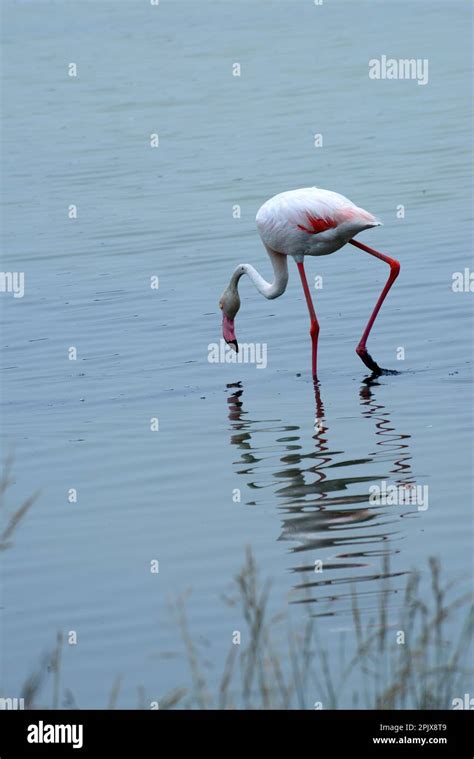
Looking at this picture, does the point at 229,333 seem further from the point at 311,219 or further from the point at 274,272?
the point at 311,219

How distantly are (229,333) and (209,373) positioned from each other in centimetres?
53

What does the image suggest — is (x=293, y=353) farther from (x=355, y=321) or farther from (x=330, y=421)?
(x=330, y=421)

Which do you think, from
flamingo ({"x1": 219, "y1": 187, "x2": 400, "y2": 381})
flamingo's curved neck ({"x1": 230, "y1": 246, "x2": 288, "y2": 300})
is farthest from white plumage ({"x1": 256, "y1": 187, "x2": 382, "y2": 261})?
flamingo's curved neck ({"x1": 230, "y1": 246, "x2": 288, "y2": 300})

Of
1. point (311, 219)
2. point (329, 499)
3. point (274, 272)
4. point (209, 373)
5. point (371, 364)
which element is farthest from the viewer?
point (274, 272)

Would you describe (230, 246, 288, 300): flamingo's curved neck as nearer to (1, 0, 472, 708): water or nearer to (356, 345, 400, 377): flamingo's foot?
(1, 0, 472, 708): water

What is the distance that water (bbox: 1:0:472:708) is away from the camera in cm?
663

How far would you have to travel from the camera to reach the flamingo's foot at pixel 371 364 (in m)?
11.1

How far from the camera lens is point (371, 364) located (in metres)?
11.2

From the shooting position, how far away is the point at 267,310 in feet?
45.7

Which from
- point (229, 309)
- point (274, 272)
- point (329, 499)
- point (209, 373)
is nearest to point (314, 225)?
point (274, 272)

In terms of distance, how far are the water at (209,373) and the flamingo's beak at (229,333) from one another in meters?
0.19

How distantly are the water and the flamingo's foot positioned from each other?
14 centimetres
